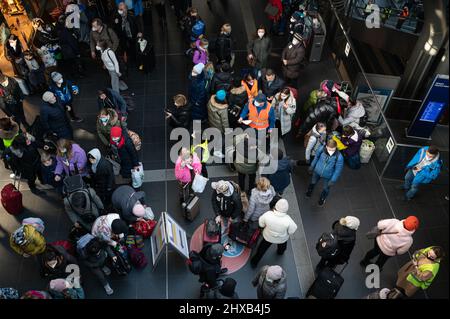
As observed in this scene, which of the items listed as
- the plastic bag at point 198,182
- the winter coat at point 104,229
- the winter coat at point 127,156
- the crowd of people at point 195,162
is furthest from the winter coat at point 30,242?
the plastic bag at point 198,182

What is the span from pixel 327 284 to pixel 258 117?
130 inches

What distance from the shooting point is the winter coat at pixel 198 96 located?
8555 mm

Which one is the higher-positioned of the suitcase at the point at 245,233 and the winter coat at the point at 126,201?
the winter coat at the point at 126,201

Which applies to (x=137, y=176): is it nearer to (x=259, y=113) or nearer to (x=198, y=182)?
(x=198, y=182)

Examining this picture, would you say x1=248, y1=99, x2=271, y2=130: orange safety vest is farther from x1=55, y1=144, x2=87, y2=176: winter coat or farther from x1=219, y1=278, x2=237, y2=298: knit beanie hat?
x1=219, y1=278, x2=237, y2=298: knit beanie hat

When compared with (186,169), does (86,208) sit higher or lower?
lower

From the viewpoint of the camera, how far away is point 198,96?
875 cm

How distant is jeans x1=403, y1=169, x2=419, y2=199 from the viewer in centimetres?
793

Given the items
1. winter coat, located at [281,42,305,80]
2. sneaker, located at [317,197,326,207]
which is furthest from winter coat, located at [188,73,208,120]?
sneaker, located at [317,197,326,207]

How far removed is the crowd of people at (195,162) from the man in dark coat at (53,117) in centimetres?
2

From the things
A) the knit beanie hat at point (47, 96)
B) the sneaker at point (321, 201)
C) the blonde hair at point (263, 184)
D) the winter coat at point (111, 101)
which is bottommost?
the sneaker at point (321, 201)

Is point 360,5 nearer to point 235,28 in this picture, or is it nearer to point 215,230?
point 235,28

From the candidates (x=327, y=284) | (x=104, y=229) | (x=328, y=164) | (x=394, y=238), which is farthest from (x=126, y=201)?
(x=394, y=238)

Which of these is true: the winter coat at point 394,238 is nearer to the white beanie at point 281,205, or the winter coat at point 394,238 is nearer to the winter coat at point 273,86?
the white beanie at point 281,205
